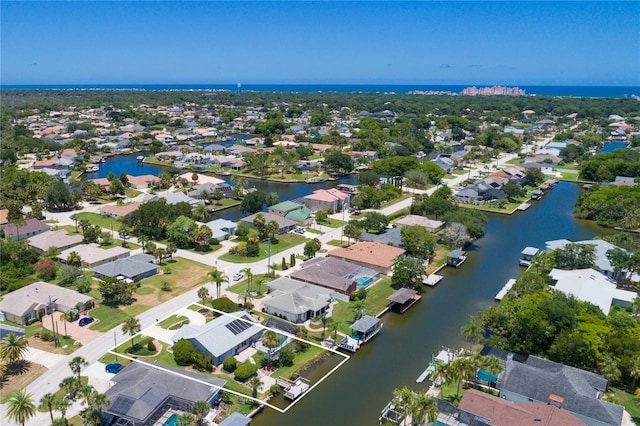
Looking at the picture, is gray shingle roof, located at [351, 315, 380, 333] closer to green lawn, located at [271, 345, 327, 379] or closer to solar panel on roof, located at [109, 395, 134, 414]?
green lawn, located at [271, 345, 327, 379]

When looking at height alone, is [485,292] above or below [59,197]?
below

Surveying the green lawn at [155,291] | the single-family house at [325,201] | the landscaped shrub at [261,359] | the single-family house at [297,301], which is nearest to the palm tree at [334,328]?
the single-family house at [297,301]

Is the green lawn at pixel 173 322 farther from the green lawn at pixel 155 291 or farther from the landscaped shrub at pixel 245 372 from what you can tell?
the landscaped shrub at pixel 245 372

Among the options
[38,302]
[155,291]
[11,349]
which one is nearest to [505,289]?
[155,291]

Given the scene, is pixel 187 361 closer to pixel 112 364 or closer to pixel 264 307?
pixel 112 364

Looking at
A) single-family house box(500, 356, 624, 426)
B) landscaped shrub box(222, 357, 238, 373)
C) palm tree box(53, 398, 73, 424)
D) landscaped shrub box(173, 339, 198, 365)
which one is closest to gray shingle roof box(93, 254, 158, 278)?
landscaped shrub box(173, 339, 198, 365)

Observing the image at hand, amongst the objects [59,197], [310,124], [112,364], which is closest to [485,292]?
[112,364]
